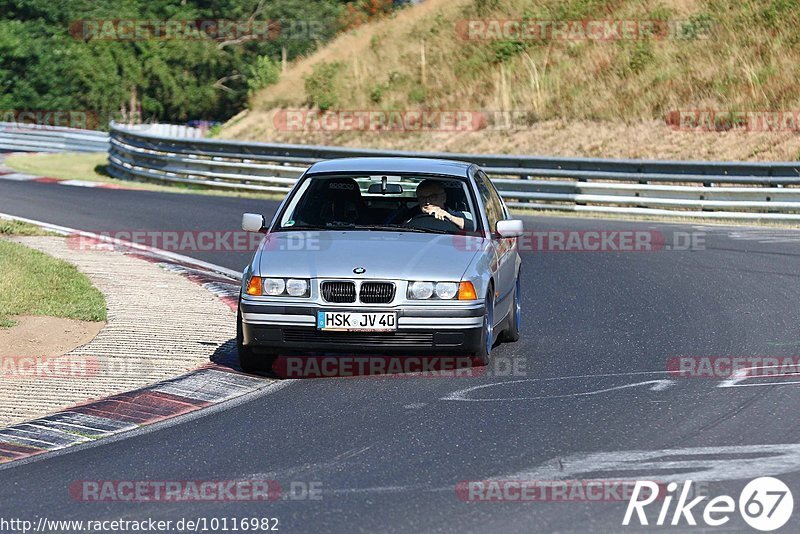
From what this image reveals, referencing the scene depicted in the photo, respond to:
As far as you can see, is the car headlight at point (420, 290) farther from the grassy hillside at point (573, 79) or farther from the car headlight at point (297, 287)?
A: the grassy hillside at point (573, 79)

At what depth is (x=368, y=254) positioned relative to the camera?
988cm

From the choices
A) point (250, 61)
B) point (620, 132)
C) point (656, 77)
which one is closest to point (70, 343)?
point (620, 132)

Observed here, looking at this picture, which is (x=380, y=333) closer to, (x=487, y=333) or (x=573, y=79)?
(x=487, y=333)

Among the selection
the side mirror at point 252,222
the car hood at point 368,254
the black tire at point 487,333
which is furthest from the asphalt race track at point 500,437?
the side mirror at point 252,222

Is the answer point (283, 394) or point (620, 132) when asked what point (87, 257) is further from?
point (620, 132)

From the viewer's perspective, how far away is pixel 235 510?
6242mm

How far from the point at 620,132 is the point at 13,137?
20.4 meters

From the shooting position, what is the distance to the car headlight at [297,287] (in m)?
9.66

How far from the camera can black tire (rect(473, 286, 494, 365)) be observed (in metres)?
9.80

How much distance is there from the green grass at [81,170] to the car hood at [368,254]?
52.1 feet
